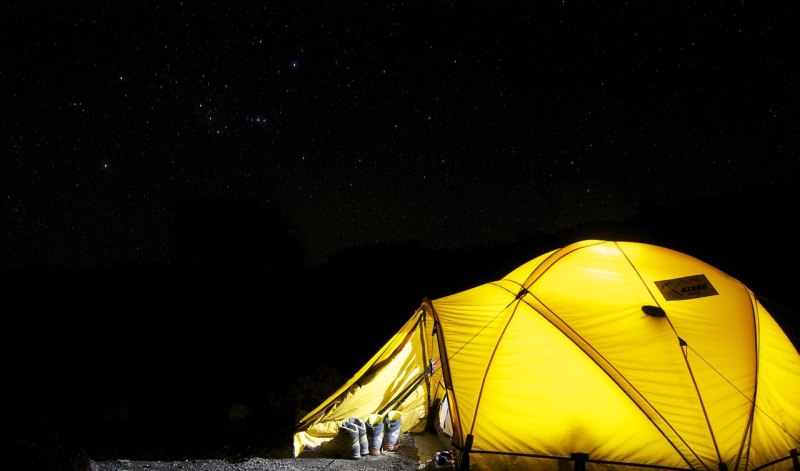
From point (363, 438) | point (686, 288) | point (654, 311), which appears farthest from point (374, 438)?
point (686, 288)

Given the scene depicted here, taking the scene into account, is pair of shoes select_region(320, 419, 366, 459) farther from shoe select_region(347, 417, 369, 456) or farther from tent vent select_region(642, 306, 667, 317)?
tent vent select_region(642, 306, 667, 317)

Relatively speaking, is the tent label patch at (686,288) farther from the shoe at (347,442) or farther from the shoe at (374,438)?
the shoe at (347,442)

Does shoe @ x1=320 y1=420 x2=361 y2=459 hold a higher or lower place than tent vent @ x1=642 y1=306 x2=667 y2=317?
lower

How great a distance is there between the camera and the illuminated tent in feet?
16.8

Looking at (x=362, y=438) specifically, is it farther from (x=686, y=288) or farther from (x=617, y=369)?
(x=686, y=288)

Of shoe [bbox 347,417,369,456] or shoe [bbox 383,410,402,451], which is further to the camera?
shoe [bbox 383,410,402,451]

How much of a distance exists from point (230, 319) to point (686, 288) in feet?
83.7

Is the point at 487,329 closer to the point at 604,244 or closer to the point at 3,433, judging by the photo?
the point at 604,244

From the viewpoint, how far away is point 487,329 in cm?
631

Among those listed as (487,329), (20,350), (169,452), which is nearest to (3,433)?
Answer: (487,329)

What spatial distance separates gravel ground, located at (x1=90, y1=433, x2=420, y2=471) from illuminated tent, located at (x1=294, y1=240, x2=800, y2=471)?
62cm

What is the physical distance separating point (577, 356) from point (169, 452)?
26.0 ft

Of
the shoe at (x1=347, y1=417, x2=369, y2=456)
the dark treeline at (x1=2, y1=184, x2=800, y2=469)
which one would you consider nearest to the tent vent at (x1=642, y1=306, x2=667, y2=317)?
the dark treeline at (x1=2, y1=184, x2=800, y2=469)

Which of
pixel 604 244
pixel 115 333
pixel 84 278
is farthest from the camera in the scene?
pixel 84 278
